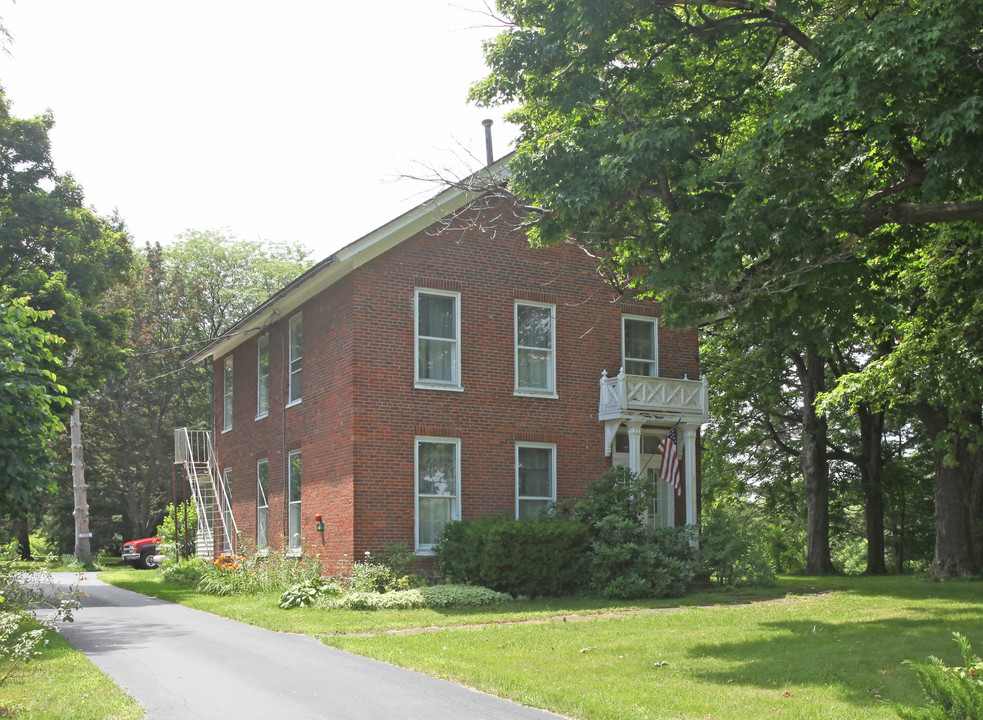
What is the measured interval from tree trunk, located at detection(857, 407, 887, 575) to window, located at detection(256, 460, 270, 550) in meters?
19.2

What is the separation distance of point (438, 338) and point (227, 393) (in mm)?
10758

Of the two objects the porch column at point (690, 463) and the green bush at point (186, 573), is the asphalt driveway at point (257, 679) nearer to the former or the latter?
the green bush at point (186, 573)

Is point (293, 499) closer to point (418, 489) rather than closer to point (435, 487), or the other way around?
point (418, 489)

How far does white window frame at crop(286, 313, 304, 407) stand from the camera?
22.1m

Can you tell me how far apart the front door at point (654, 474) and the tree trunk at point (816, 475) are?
8085 mm

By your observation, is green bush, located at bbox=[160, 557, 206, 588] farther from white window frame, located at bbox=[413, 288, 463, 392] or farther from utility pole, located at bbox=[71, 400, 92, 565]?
utility pole, located at bbox=[71, 400, 92, 565]

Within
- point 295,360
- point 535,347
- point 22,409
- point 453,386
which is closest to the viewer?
point 22,409

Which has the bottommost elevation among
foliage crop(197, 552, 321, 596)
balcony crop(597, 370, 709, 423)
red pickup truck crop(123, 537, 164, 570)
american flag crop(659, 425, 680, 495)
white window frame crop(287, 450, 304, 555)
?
red pickup truck crop(123, 537, 164, 570)

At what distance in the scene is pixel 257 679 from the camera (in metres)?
9.77

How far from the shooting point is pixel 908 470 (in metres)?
32.9

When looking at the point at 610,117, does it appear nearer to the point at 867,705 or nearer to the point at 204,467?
the point at 867,705

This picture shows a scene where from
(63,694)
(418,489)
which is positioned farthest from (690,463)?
(63,694)

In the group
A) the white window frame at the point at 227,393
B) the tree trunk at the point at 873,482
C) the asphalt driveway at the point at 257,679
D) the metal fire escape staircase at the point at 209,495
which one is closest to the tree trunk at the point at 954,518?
the tree trunk at the point at 873,482

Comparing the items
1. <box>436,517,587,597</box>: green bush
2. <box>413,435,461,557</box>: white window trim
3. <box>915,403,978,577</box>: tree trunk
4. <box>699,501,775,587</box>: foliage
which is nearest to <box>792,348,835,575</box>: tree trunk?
<box>915,403,978,577</box>: tree trunk
